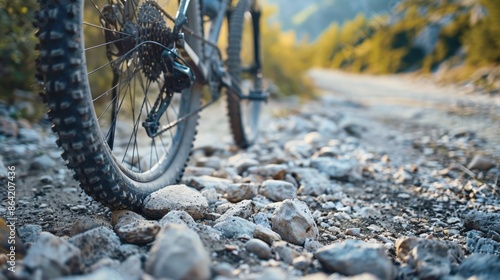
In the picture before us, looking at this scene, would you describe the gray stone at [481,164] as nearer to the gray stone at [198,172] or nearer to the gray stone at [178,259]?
the gray stone at [198,172]

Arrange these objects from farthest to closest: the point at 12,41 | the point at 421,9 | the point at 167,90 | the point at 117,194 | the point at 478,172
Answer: the point at 421,9
the point at 12,41
the point at 478,172
the point at 167,90
the point at 117,194

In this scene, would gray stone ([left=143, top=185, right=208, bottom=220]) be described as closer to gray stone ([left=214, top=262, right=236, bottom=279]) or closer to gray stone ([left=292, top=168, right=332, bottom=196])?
gray stone ([left=214, top=262, right=236, bottom=279])

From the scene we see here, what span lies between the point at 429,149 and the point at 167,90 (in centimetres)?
286

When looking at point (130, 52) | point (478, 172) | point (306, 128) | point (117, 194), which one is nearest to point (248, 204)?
point (117, 194)

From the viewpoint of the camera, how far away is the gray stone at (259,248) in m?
1.35

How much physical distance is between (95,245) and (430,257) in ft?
3.53

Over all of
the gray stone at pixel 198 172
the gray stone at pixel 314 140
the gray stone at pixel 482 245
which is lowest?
the gray stone at pixel 198 172

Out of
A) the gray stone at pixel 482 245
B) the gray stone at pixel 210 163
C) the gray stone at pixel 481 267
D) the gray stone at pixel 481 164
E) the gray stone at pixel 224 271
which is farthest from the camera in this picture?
the gray stone at pixel 481 164

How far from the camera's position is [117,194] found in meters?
1.52

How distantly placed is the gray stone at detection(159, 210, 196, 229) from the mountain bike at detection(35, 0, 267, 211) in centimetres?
19

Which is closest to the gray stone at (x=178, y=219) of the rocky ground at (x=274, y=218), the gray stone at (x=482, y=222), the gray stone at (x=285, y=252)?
the rocky ground at (x=274, y=218)

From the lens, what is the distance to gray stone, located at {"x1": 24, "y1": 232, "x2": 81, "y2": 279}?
40.4 inches

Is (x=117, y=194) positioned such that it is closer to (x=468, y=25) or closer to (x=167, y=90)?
(x=167, y=90)

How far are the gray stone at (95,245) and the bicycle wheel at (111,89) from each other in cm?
24
